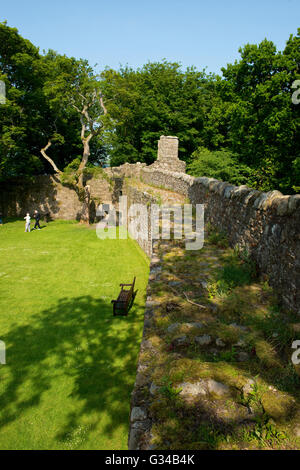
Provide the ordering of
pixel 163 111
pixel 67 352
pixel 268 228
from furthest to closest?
pixel 163 111, pixel 67 352, pixel 268 228

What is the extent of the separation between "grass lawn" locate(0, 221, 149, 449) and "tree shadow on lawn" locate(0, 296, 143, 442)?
0.02m

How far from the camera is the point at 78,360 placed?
20.3 ft

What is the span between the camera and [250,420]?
239 centimetres

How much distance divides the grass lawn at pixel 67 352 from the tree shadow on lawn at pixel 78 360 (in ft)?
0.06

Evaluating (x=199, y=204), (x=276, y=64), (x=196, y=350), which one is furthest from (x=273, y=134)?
(x=196, y=350)

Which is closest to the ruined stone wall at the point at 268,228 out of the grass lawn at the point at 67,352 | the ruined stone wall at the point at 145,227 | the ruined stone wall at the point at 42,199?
the grass lawn at the point at 67,352

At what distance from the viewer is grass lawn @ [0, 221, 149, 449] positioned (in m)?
4.48

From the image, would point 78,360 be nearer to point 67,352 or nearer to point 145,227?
point 67,352

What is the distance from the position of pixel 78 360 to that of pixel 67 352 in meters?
0.46

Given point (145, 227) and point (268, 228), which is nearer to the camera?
point (268, 228)

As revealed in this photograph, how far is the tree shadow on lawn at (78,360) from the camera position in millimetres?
4906

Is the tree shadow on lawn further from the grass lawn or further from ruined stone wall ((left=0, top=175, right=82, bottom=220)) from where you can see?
ruined stone wall ((left=0, top=175, right=82, bottom=220))

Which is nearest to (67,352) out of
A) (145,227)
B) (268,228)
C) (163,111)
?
(268,228)

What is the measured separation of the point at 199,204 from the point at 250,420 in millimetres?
9140
